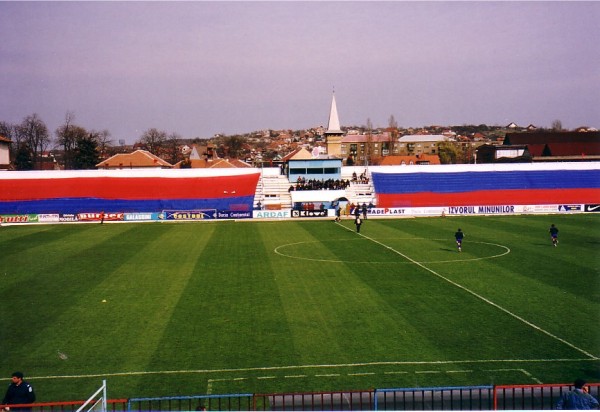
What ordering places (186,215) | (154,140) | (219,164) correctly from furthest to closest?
(154,140) → (219,164) → (186,215)

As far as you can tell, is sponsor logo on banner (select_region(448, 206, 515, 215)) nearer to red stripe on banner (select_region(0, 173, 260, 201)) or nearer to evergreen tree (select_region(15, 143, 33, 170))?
red stripe on banner (select_region(0, 173, 260, 201))

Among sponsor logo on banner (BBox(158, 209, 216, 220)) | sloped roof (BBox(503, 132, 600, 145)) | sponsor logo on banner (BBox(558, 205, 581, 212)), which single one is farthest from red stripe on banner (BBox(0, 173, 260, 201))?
A: sloped roof (BBox(503, 132, 600, 145))

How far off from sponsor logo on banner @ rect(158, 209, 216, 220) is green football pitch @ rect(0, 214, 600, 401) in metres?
20.8

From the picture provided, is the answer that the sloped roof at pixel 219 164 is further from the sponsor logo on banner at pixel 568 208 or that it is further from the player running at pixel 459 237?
the player running at pixel 459 237

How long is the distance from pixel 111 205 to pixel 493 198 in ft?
138

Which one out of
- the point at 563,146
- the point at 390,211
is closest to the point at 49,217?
the point at 390,211

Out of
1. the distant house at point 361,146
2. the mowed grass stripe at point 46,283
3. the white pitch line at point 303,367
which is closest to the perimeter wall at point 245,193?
the mowed grass stripe at point 46,283

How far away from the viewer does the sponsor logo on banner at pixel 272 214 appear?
198ft

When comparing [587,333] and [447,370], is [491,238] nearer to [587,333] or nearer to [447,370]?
[587,333]

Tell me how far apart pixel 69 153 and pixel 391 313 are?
118m

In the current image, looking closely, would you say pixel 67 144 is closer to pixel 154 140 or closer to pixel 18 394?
pixel 154 140

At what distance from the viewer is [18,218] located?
5778cm

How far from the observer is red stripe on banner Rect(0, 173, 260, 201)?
64.6m

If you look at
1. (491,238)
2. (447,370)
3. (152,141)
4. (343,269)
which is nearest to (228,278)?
(343,269)
